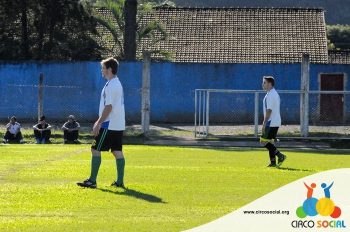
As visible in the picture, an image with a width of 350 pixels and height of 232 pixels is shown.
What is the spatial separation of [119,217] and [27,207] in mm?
1527

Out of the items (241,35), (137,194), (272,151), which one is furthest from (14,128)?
(241,35)

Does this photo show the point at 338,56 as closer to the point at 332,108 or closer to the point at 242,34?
the point at 242,34

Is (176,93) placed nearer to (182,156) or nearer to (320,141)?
(320,141)

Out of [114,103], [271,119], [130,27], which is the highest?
[130,27]

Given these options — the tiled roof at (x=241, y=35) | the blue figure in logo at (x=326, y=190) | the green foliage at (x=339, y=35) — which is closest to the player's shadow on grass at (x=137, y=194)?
the blue figure in logo at (x=326, y=190)

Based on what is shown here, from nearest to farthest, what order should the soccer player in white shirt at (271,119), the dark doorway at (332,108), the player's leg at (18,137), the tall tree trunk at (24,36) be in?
the soccer player in white shirt at (271,119) < the player's leg at (18,137) < the dark doorway at (332,108) < the tall tree trunk at (24,36)

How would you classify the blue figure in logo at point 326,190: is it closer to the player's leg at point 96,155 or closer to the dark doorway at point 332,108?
the player's leg at point 96,155

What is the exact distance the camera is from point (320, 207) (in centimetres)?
1132

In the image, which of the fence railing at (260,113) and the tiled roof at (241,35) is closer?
the fence railing at (260,113)

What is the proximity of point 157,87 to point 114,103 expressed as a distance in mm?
22457

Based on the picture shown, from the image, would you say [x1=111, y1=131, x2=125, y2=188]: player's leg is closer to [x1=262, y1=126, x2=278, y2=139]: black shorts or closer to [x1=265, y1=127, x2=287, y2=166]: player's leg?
[x1=265, y1=127, x2=287, y2=166]: player's leg

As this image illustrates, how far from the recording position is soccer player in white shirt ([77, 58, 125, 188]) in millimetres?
15859

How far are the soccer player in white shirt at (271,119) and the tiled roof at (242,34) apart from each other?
2543 cm

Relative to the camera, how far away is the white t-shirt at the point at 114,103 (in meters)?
15.9
